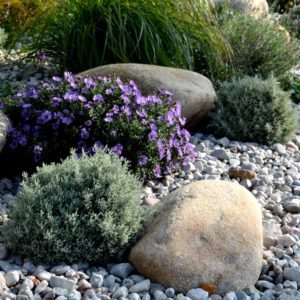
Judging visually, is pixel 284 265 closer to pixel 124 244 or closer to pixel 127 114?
pixel 124 244

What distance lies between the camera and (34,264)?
3.03m

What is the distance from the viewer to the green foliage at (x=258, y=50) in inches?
251

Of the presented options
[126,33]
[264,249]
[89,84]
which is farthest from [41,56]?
[264,249]

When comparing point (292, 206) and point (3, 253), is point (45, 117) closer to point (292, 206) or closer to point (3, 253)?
point (3, 253)

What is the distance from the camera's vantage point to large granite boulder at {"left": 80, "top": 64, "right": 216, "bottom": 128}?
4.92 m

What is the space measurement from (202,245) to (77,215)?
2.09ft

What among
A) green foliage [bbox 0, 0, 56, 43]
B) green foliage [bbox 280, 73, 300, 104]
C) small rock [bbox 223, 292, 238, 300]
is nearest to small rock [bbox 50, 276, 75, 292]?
small rock [bbox 223, 292, 238, 300]

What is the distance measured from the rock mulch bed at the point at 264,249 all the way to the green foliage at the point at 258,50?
1.50 m

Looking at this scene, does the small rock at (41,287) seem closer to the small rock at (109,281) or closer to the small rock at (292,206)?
the small rock at (109,281)

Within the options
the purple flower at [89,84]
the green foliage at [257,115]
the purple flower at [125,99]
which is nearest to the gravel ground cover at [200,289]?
the green foliage at [257,115]

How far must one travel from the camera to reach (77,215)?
9.93 ft

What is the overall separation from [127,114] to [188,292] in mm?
1585

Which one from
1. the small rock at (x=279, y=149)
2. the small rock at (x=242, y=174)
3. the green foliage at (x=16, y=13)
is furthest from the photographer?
the green foliage at (x=16, y=13)

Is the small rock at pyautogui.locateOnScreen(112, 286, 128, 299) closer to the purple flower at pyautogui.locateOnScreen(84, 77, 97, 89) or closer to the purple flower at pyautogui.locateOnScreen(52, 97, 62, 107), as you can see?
the purple flower at pyautogui.locateOnScreen(52, 97, 62, 107)
